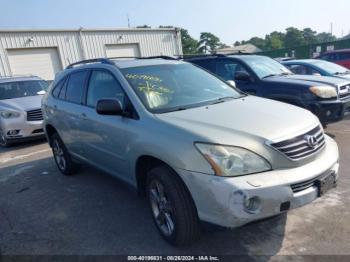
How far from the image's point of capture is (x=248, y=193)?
2451mm

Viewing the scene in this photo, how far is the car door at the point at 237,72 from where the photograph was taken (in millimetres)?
6890

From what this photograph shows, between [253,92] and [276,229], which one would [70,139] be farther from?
[253,92]

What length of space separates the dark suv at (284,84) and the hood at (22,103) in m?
4.19

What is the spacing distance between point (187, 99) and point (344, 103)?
400cm

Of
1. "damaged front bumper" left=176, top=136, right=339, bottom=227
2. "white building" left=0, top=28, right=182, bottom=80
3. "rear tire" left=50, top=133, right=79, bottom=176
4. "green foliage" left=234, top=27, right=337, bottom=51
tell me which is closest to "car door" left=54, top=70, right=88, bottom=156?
"rear tire" left=50, top=133, right=79, bottom=176

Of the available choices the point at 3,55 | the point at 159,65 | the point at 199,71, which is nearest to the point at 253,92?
the point at 199,71

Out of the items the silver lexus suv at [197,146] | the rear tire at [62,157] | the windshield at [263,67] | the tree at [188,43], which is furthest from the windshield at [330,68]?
the tree at [188,43]

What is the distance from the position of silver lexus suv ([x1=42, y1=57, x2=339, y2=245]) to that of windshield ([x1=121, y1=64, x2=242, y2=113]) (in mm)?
11

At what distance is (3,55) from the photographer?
17.6 m

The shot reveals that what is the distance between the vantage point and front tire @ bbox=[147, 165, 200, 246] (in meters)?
2.79

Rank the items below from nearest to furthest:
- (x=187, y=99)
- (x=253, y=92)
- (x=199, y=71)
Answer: (x=187, y=99)
(x=199, y=71)
(x=253, y=92)

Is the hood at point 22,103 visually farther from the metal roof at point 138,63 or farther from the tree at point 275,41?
the tree at point 275,41

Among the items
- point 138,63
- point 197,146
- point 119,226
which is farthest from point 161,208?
point 138,63

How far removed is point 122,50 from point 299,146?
20.8 meters
